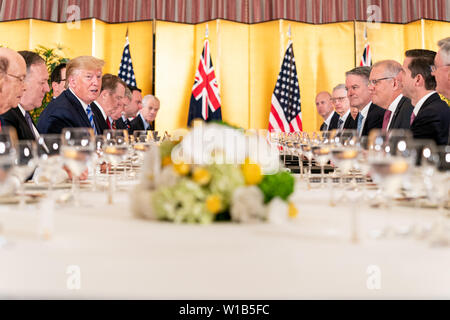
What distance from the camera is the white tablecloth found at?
0.78 meters

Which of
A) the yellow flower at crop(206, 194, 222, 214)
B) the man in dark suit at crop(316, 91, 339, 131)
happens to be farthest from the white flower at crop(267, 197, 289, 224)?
the man in dark suit at crop(316, 91, 339, 131)

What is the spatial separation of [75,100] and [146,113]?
13.7 ft

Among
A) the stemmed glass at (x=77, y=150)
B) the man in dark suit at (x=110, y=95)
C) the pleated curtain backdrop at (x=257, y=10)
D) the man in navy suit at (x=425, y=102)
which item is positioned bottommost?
the stemmed glass at (x=77, y=150)

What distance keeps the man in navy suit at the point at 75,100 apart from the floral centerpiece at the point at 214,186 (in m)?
3.00

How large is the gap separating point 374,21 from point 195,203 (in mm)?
8815

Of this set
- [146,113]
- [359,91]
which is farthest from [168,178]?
[146,113]

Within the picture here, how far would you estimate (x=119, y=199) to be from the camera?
172cm

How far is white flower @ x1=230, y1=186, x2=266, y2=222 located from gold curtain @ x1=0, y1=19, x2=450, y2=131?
7.90 meters

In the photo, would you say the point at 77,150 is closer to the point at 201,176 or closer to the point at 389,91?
the point at 201,176

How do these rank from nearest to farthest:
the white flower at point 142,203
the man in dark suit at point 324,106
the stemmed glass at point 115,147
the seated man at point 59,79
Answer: the white flower at point 142,203 → the stemmed glass at point 115,147 → the seated man at point 59,79 → the man in dark suit at point 324,106

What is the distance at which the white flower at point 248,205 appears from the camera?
1106 mm

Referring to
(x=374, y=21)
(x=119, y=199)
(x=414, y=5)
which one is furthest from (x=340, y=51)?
(x=119, y=199)

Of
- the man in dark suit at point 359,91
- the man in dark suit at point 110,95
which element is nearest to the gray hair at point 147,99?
the man in dark suit at point 110,95

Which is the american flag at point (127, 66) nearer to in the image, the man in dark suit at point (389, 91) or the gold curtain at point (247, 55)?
the gold curtain at point (247, 55)
